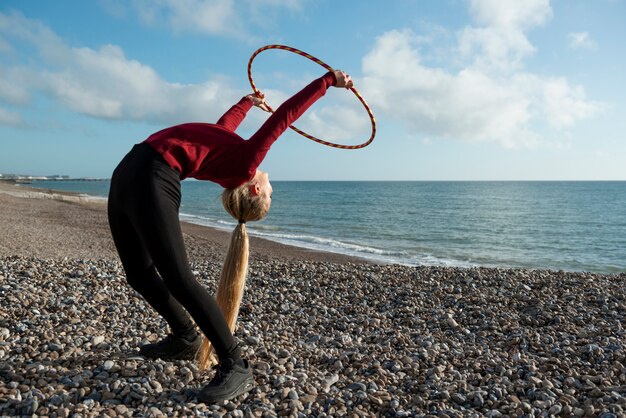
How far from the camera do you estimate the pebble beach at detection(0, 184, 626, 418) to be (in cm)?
338

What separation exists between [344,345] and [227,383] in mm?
1987

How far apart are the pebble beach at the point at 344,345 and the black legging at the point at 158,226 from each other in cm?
62

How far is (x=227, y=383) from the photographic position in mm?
3287

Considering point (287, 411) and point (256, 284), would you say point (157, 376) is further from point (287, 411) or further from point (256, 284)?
point (256, 284)

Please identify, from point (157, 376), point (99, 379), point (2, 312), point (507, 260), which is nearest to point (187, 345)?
point (157, 376)

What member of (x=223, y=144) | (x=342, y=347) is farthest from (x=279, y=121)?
(x=342, y=347)

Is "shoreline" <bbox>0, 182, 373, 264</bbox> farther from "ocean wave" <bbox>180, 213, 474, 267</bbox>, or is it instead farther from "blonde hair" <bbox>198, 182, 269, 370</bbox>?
"blonde hair" <bbox>198, 182, 269, 370</bbox>

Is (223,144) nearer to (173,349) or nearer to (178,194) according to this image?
(178,194)

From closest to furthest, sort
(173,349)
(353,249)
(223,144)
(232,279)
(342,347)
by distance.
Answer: (223,144), (232,279), (173,349), (342,347), (353,249)

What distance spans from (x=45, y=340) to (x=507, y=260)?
17.2m

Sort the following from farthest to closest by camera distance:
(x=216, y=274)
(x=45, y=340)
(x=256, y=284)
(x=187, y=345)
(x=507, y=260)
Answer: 1. (x=507, y=260)
2. (x=216, y=274)
3. (x=256, y=284)
4. (x=45, y=340)
5. (x=187, y=345)

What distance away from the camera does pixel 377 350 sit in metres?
4.83

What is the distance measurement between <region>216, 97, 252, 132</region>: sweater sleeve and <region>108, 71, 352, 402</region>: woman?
487mm

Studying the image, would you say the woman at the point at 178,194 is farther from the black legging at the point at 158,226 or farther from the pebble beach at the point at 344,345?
the pebble beach at the point at 344,345
